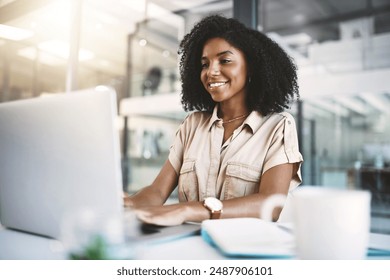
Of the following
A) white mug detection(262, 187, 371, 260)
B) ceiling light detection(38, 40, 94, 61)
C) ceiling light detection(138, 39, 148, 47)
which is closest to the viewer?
white mug detection(262, 187, 371, 260)

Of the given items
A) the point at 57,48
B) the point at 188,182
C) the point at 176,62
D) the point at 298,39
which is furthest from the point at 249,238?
the point at 298,39

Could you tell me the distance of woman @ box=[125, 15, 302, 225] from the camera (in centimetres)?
119

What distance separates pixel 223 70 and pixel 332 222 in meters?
Answer: 0.96

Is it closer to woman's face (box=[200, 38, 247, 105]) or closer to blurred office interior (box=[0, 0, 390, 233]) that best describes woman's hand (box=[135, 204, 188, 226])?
woman's face (box=[200, 38, 247, 105])

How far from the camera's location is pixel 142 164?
4.99 m

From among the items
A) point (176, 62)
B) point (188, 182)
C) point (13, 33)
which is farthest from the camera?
point (176, 62)

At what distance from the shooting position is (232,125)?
1.36 metres

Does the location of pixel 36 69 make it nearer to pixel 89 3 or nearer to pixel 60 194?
pixel 89 3

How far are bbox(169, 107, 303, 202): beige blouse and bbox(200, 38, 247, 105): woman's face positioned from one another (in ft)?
0.32

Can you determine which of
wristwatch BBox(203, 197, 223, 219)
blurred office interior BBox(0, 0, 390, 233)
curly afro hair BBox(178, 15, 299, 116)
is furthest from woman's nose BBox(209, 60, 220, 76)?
blurred office interior BBox(0, 0, 390, 233)

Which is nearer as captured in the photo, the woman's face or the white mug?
the white mug

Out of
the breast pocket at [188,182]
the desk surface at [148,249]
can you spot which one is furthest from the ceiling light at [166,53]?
the desk surface at [148,249]

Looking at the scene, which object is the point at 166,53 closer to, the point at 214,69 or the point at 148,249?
the point at 214,69

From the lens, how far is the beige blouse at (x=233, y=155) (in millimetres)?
1184
